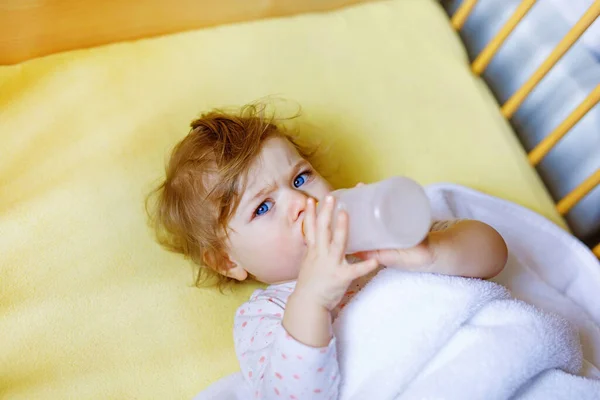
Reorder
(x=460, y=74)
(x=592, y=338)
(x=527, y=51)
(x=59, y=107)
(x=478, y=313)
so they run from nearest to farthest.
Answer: (x=478, y=313) < (x=592, y=338) < (x=59, y=107) < (x=460, y=74) < (x=527, y=51)

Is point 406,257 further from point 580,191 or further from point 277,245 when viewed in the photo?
point 580,191

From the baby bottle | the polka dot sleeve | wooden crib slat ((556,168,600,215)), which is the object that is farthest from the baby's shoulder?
wooden crib slat ((556,168,600,215))

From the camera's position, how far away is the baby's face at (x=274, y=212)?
31.5 inches

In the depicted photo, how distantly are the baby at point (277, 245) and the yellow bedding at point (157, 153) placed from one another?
0.39 feet

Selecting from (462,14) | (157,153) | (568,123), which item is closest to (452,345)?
(568,123)

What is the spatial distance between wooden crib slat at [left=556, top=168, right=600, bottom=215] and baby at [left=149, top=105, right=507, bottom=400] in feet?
0.93

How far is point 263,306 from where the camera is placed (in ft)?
2.87

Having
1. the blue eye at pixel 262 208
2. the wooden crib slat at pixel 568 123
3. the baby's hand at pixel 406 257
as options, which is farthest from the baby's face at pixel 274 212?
the wooden crib slat at pixel 568 123

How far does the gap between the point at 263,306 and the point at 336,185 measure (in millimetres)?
308

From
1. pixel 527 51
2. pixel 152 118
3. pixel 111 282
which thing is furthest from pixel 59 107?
pixel 527 51

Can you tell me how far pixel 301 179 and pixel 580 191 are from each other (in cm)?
52

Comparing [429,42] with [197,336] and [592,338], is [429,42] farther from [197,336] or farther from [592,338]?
[197,336]

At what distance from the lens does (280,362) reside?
29.0 inches

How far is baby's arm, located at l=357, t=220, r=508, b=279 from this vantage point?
2.42ft
